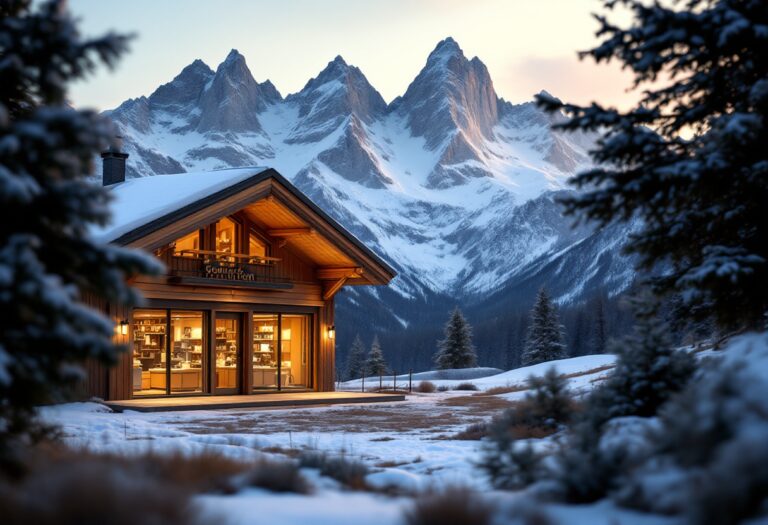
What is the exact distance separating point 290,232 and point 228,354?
3618 millimetres

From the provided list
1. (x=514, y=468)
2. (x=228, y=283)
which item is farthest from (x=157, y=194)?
(x=514, y=468)

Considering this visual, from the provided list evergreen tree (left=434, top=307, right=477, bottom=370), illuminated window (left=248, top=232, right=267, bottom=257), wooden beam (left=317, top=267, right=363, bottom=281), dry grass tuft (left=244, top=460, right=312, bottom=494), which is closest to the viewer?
dry grass tuft (left=244, top=460, right=312, bottom=494)

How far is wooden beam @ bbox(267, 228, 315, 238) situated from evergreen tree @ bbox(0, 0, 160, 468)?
56.9ft

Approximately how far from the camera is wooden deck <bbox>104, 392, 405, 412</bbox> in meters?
17.8

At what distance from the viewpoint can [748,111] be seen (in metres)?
8.27

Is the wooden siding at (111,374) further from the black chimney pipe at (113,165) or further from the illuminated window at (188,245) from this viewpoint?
the black chimney pipe at (113,165)

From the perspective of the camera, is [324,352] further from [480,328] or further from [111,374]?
[480,328]

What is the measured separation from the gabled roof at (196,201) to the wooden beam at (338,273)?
34 centimetres

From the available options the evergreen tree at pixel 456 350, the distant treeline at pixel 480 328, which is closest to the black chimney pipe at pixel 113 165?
the evergreen tree at pixel 456 350

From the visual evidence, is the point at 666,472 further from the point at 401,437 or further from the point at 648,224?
the point at 401,437

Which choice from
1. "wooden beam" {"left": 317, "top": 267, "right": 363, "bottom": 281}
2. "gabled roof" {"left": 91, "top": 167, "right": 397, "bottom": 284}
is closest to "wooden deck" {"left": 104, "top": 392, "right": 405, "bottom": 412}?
"wooden beam" {"left": 317, "top": 267, "right": 363, "bottom": 281}

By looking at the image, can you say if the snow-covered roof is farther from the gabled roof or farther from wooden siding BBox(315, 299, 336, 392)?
wooden siding BBox(315, 299, 336, 392)

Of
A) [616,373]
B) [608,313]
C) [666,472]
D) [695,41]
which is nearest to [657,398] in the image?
[616,373]

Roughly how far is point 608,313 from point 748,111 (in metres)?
94.1
